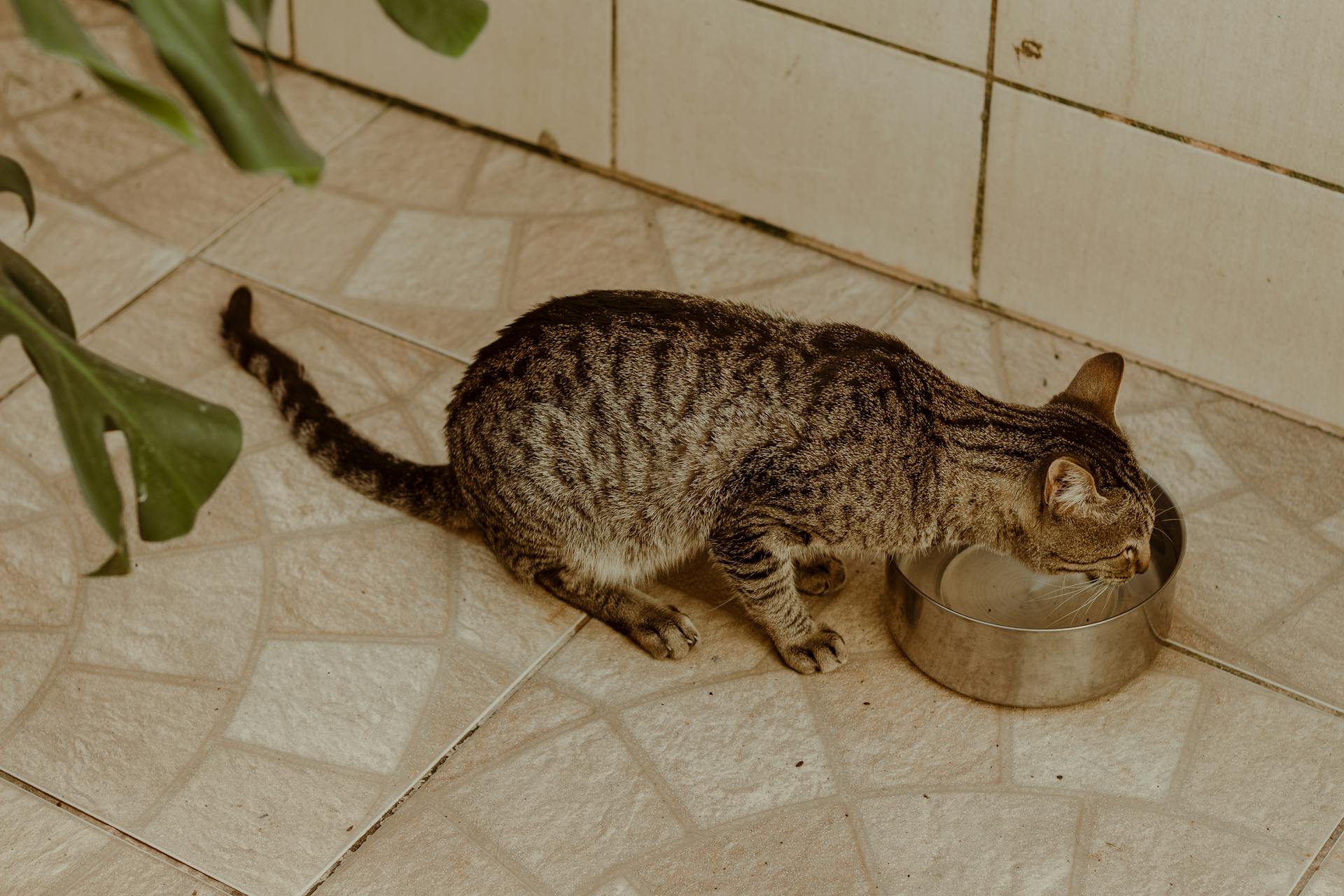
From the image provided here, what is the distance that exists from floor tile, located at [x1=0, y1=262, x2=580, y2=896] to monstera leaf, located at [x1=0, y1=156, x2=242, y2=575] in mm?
1106

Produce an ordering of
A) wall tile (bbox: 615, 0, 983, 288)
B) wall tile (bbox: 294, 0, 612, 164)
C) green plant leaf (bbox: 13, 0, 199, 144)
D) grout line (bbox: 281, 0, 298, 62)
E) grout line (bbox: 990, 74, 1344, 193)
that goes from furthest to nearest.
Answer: grout line (bbox: 281, 0, 298, 62)
wall tile (bbox: 294, 0, 612, 164)
wall tile (bbox: 615, 0, 983, 288)
grout line (bbox: 990, 74, 1344, 193)
green plant leaf (bbox: 13, 0, 199, 144)

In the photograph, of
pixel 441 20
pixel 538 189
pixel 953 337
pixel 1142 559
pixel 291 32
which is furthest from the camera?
pixel 291 32

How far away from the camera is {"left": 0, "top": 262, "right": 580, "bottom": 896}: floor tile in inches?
114

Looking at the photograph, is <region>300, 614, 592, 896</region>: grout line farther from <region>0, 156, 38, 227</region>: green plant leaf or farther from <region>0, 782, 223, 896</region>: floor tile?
<region>0, 156, 38, 227</region>: green plant leaf

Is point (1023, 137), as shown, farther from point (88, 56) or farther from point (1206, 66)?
point (88, 56)

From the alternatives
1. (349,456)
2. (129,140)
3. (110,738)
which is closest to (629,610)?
(349,456)

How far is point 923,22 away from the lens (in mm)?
3594

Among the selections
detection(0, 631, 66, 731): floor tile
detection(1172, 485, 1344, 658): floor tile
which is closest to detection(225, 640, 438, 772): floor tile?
detection(0, 631, 66, 731): floor tile

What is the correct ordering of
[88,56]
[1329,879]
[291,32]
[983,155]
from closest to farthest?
[88,56] < [1329,879] < [983,155] < [291,32]

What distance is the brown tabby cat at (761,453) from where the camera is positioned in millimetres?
2928

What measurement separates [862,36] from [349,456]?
60.1 inches

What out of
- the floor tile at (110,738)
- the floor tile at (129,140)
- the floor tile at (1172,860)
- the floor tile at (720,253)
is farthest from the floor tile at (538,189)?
the floor tile at (1172,860)

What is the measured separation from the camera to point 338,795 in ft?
9.52

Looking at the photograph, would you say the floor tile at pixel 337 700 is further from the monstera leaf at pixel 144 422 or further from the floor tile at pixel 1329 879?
the floor tile at pixel 1329 879
